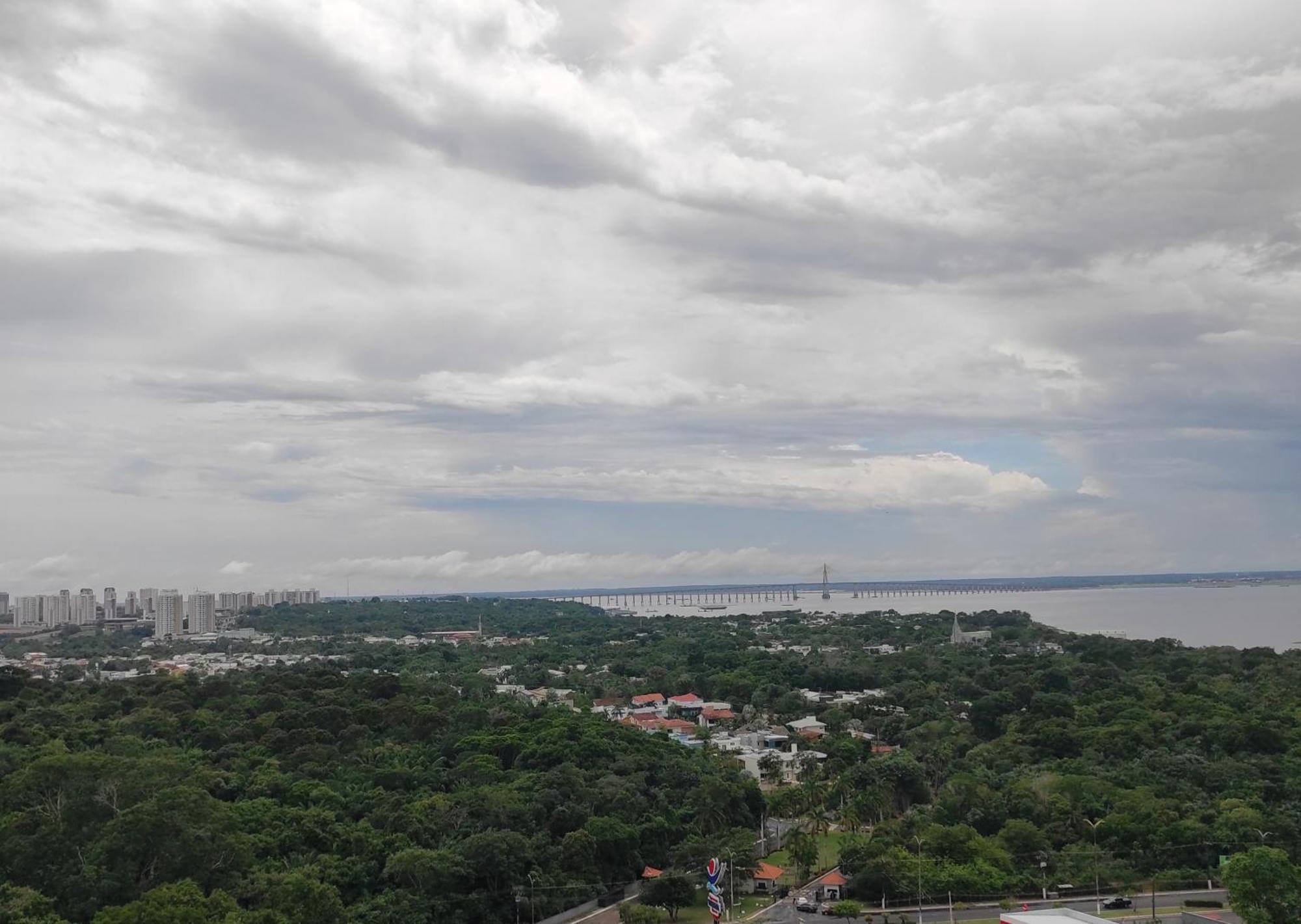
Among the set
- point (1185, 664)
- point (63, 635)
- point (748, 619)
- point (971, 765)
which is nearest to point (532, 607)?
point (748, 619)

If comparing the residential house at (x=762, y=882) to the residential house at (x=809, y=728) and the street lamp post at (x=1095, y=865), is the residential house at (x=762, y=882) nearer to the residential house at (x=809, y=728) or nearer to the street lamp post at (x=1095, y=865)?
the street lamp post at (x=1095, y=865)

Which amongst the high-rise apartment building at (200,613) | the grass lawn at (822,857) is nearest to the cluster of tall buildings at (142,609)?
the high-rise apartment building at (200,613)

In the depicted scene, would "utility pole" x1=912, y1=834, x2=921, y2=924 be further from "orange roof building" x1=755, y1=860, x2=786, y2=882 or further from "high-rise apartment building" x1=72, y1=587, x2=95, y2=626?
"high-rise apartment building" x1=72, y1=587, x2=95, y2=626

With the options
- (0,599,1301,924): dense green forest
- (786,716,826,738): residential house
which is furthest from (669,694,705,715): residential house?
(786,716,826,738): residential house

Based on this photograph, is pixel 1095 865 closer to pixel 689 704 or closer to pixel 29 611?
pixel 689 704

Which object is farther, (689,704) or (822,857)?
(689,704)

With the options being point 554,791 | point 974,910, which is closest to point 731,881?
point 974,910
